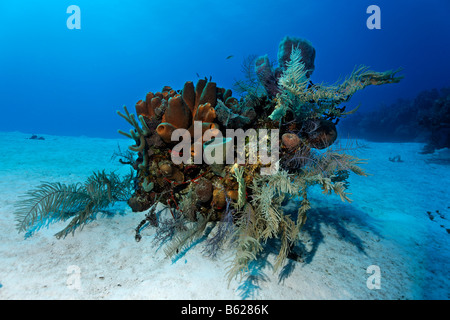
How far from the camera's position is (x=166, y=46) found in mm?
123312

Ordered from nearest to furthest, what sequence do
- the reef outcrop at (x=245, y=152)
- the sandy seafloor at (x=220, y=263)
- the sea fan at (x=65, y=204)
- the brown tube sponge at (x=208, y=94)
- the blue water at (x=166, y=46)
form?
the sandy seafloor at (x=220, y=263) → the reef outcrop at (x=245, y=152) → the sea fan at (x=65, y=204) → the brown tube sponge at (x=208, y=94) → the blue water at (x=166, y=46)

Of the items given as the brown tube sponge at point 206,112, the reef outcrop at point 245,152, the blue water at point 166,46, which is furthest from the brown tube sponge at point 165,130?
the blue water at point 166,46

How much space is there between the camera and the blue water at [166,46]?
237 ft

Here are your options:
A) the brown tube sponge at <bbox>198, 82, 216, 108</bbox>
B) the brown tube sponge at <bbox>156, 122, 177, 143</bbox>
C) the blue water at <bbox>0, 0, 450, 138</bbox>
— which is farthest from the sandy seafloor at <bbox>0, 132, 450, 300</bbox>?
the blue water at <bbox>0, 0, 450, 138</bbox>

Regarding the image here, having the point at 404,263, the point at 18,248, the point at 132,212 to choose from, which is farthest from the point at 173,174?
the point at 404,263

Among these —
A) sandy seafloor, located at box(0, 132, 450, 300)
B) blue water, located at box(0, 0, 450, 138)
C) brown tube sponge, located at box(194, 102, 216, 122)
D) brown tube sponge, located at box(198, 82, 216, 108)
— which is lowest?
sandy seafloor, located at box(0, 132, 450, 300)

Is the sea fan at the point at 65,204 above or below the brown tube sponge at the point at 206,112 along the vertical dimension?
below

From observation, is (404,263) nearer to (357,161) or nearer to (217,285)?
(357,161)

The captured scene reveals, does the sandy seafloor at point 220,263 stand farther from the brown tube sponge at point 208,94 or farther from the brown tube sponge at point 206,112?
the brown tube sponge at point 208,94

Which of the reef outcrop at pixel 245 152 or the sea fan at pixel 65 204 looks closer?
the reef outcrop at pixel 245 152

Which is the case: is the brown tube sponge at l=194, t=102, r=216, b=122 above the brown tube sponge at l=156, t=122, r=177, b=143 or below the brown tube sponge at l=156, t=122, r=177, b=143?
above

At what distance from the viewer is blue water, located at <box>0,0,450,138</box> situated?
72.3 metres

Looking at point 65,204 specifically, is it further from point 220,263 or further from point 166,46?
point 166,46

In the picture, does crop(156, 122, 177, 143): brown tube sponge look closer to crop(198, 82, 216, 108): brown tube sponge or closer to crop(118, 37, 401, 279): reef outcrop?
crop(118, 37, 401, 279): reef outcrop
